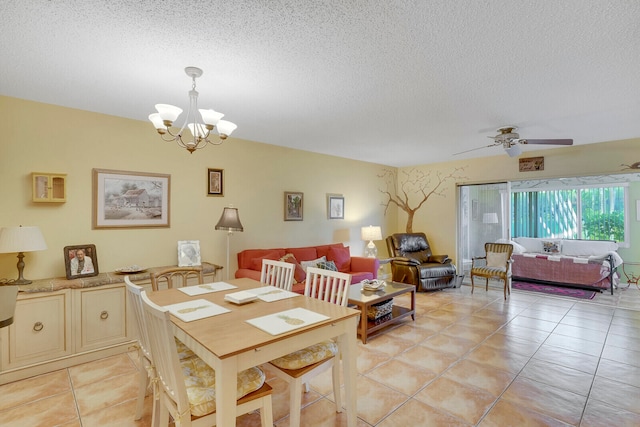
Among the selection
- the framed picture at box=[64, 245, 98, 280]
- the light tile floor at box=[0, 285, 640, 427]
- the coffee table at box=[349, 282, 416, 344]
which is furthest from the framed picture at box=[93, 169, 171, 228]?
the coffee table at box=[349, 282, 416, 344]

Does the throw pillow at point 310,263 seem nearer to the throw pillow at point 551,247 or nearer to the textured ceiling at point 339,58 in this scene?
the textured ceiling at point 339,58

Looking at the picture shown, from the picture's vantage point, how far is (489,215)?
6004 mm

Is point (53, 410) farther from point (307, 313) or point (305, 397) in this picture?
point (307, 313)

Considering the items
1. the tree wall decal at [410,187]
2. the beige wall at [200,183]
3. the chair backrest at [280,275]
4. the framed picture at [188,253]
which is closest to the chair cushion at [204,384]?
the chair backrest at [280,275]

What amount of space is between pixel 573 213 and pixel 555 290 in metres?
2.59

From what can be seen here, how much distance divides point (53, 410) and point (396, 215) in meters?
6.09

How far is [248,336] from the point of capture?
155 cm

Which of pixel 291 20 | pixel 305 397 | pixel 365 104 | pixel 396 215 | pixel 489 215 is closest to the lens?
pixel 291 20

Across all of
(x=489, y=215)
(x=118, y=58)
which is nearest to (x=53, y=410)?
(x=118, y=58)

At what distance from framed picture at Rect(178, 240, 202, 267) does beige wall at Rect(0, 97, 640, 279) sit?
93mm

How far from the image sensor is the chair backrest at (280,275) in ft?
9.25

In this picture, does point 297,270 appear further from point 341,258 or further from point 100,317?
point 100,317

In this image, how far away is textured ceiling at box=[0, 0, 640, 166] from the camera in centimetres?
167

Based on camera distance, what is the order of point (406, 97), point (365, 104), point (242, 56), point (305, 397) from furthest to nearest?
point (365, 104), point (406, 97), point (305, 397), point (242, 56)
